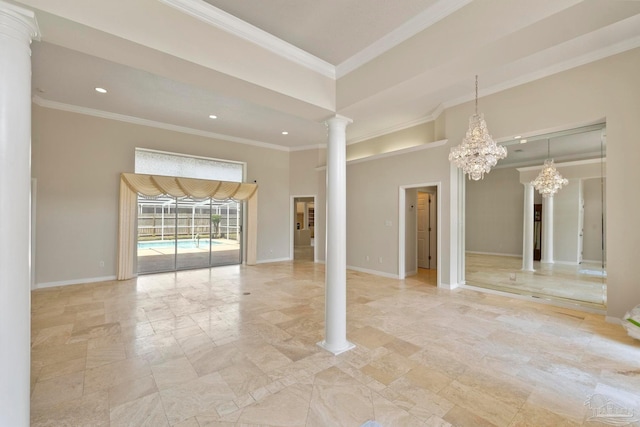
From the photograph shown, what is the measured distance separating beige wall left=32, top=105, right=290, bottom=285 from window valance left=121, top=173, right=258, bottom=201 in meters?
0.40

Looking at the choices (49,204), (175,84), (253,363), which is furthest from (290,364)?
(49,204)

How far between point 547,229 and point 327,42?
6.03 meters

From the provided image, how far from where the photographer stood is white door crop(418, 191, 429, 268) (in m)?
8.23

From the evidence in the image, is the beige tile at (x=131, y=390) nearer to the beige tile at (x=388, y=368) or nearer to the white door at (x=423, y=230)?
the beige tile at (x=388, y=368)

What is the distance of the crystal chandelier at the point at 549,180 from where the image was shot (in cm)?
524

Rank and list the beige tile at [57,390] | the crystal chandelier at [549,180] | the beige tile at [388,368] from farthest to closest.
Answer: the crystal chandelier at [549,180]
the beige tile at [388,368]
the beige tile at [57,390]

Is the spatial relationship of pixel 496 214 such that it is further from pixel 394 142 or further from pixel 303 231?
pixel 303 231

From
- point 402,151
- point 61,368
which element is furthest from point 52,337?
point 402,151

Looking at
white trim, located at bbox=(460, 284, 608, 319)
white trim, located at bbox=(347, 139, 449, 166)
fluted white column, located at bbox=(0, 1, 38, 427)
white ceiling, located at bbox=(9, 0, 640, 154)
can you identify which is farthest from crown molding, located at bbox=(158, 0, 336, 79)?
white trim, located at bbox=(460, 284, 608, 319)

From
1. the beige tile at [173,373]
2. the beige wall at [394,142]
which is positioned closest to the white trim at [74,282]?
the beige tile at [173,373]

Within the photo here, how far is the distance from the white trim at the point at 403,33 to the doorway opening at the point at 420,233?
3.87 m

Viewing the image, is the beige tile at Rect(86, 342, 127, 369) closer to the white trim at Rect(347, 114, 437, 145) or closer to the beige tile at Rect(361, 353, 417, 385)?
the beige tile at Rect(361, 353, 417, 385)

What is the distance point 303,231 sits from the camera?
1361 cm

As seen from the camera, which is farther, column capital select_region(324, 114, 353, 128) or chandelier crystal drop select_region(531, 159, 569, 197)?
chandelier crystal drop select_region(531, 159, 569, 197)
